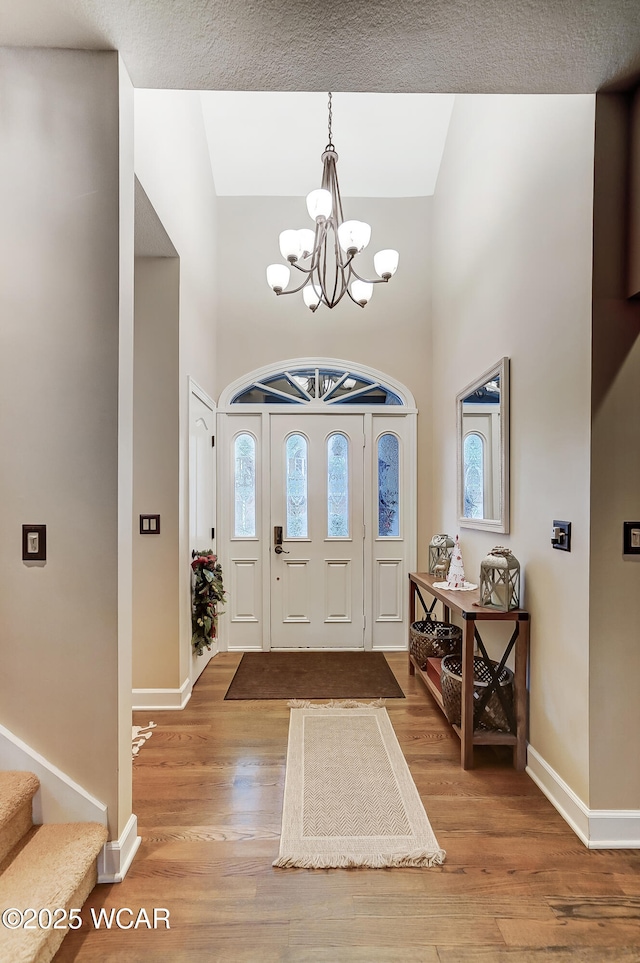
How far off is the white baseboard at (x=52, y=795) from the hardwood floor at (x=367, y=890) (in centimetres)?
23

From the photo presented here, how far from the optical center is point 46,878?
4.83 feet

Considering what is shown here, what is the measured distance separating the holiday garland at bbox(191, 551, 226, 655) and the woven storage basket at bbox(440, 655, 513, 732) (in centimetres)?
157

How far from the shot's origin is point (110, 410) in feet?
5.68

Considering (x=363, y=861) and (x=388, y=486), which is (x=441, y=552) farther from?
(x=363, y=861)

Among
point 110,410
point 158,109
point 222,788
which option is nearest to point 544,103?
point 158,109

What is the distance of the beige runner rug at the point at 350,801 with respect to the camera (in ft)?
5.91

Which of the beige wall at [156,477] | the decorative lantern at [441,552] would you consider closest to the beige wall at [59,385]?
the beige wall at [156,477]

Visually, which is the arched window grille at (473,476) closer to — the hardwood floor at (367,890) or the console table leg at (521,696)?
the console table leg at (521,696)

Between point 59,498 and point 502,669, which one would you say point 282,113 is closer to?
point 59,498

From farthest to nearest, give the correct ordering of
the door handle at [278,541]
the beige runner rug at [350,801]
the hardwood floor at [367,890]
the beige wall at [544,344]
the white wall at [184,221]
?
the door handle at [278,541], the white wall at [184,221], the beige wall at [544,344], the beige runner rug at [350,801], the hardwood floor at [367,890]

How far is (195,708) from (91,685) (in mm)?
1523

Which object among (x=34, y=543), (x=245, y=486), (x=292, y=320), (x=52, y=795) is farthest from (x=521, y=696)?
(x=292, y=320)

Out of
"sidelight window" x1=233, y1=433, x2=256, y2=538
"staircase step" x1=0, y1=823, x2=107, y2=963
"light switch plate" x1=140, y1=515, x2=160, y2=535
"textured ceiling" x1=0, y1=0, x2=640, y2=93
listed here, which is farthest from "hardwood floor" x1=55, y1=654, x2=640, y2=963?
"textured ceiling" x1=0, y1=0, x2=640, y2=93

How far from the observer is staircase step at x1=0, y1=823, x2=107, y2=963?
1.28 m
